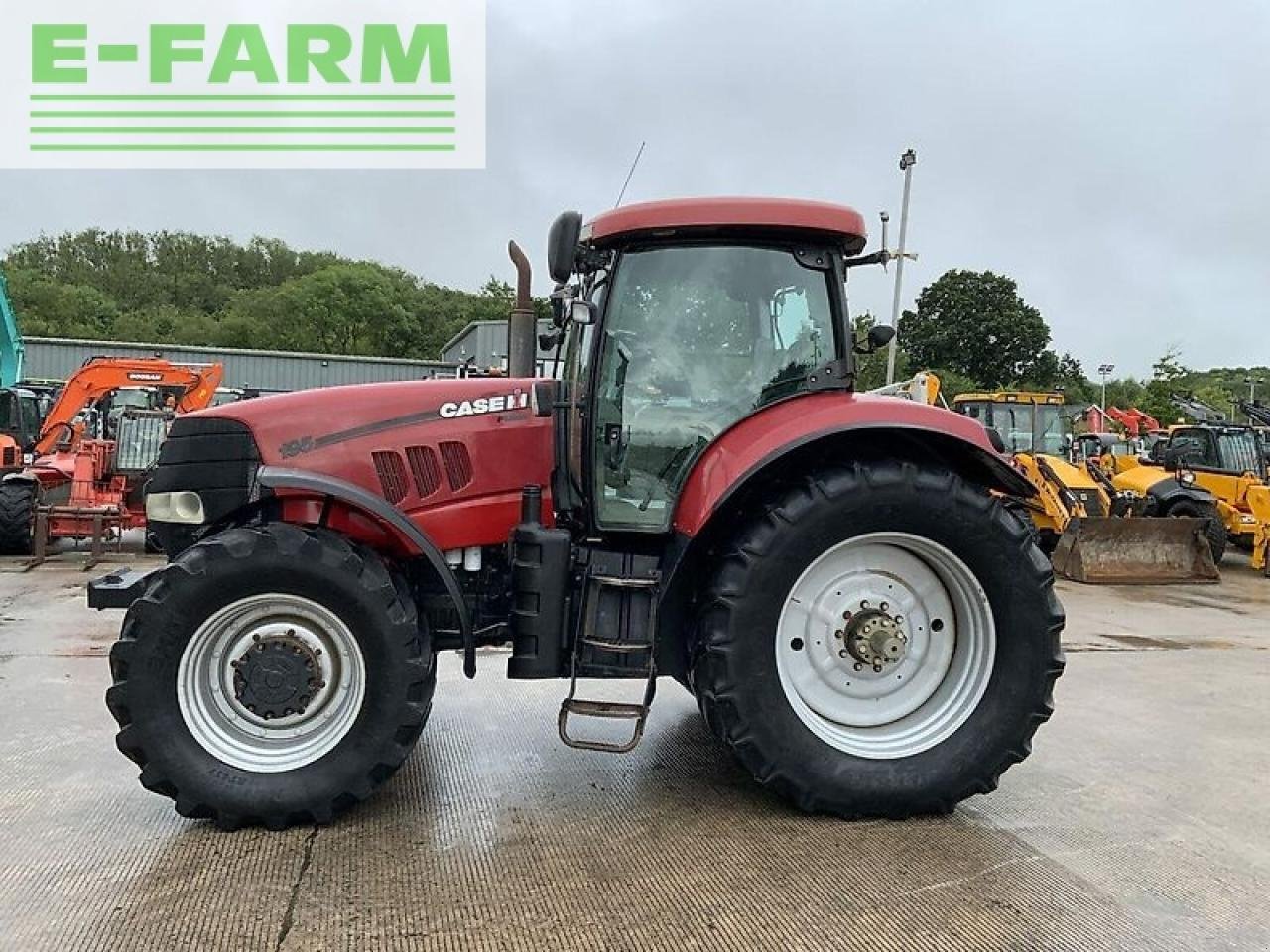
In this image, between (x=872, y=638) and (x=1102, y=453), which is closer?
(x=872, y=638)

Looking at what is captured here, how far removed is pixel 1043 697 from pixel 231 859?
270 cm

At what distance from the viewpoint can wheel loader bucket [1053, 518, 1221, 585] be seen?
10.6 meters

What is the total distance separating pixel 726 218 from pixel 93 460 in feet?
32.6

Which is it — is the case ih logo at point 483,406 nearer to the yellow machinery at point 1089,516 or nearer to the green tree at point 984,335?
the yellow machinery at point 1089,516

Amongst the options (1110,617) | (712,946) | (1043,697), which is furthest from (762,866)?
(1110,617)

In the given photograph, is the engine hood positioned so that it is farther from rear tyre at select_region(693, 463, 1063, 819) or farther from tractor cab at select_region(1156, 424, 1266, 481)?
tractor cab at select_region(1156, 424, 1266, 481)

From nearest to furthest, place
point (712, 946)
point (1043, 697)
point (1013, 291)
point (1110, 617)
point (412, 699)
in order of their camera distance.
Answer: point (712, 946) → point (412, 699) → point (1043, 697) → point (1110, 617) → point (1013, 291)

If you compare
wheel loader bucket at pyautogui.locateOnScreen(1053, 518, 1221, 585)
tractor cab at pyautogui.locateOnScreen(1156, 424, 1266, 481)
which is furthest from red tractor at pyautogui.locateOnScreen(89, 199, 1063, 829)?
tractor cab at pyautogui.locateOnScreen(1156, 424, 1266, 481)

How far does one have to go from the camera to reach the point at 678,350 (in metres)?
3.51

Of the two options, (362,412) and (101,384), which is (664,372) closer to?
(362,412)

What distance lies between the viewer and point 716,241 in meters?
3.50

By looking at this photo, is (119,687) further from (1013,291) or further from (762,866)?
(1013,291)

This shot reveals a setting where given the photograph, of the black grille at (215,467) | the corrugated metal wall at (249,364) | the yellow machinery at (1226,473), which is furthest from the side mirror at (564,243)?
the corrugated metal wall at (249,364)

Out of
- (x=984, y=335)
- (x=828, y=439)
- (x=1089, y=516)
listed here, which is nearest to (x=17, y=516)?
(x=828, y=439)
